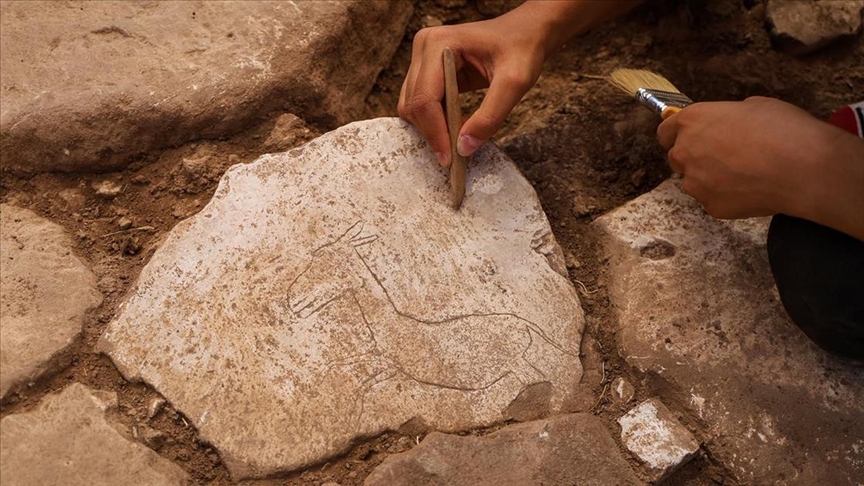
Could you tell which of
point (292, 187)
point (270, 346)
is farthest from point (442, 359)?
point (292, 187)

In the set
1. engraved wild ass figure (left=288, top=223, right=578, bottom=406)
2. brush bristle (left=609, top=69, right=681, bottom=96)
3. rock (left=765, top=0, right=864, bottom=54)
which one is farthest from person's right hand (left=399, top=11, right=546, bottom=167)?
rock (left=765, top=0, right=864, bottom=54)

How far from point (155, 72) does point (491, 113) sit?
687 millimetres

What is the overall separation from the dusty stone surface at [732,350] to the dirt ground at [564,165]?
1.6 inches

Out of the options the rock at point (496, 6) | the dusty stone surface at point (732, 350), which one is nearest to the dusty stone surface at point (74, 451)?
the dusty stone surface at point (732, 350)

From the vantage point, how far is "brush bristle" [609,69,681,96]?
152 cm

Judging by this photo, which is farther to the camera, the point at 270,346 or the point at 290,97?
the point at 290,97

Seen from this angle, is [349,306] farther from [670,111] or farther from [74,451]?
[670,111]

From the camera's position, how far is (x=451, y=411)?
4.38ft

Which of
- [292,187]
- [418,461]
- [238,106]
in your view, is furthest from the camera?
[238,106]

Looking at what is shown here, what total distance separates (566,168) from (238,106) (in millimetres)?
671

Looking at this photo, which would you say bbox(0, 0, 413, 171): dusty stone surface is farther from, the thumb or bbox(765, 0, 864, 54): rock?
bbox(765, 0, 864, 54): rock

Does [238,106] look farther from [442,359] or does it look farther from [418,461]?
[418,461]

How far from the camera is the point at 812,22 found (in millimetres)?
1833

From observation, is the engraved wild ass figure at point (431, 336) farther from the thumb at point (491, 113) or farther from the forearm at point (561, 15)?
the forearm at point (561, 15)
